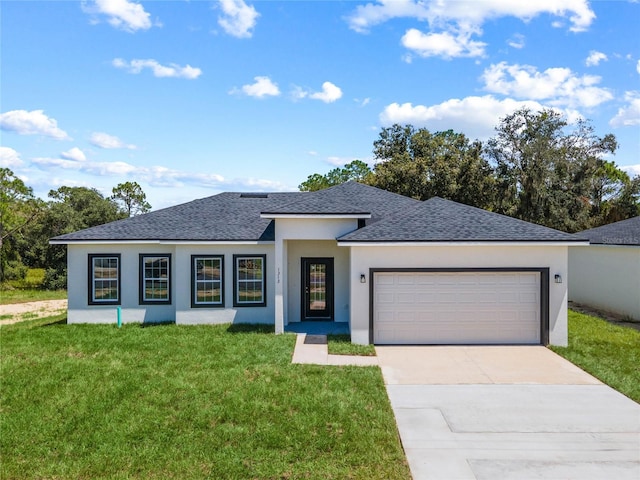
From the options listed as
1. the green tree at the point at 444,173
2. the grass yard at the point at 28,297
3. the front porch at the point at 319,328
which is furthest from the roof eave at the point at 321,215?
the grass yard at the point at 28,297

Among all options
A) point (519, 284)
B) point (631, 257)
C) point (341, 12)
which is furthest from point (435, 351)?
point (341, 12)

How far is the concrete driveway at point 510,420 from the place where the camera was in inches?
205

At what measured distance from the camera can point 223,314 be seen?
Result: 1369 centimetres

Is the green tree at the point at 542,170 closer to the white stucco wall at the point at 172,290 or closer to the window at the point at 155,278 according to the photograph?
the white stucco wall at the point at 172,290

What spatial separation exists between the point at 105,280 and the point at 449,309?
11266mm

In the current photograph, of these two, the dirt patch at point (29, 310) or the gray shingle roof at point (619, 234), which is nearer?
the gray shingle roof at point (619, 234)

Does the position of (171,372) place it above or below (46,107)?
below

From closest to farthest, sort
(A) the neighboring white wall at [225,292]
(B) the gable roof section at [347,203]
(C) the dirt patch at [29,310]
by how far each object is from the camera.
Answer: (B) the gable roof section at [347,203] < (A) the neighboring white wall at [225,292] < (C) the dirt patch at [29,310]

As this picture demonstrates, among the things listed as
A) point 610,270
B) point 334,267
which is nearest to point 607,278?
point 610,270

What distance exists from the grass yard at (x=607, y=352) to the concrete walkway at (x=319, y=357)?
475 cm

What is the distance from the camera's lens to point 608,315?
51.2ft

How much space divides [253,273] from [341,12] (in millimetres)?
9123

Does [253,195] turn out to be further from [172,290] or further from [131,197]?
[131,197]

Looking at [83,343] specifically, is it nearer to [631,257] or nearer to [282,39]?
[282,39]
